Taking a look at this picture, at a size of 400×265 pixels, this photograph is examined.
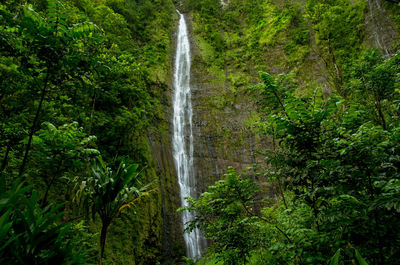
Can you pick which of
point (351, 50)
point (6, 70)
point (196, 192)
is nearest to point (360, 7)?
point (351, 50)

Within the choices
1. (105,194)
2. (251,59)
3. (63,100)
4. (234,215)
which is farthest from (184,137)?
(234,215)

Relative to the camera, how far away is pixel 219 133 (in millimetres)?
16828

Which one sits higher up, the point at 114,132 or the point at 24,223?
the point at 114,132

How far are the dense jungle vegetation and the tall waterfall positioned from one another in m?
1.08

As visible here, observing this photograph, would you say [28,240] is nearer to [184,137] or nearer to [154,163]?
[154,163]

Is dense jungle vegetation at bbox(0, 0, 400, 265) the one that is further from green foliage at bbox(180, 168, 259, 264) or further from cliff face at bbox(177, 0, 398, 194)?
cliff face at bbox(177, 0, 398, 194)

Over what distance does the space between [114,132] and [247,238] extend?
7328 mm

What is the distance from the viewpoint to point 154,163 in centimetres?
1245

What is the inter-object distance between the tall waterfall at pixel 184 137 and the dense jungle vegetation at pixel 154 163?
108 centimetres

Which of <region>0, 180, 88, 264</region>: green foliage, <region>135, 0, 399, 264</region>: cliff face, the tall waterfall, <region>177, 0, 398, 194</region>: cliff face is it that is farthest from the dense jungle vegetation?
the tall waterfall

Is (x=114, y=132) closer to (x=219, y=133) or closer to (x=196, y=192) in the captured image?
(x=196, y=192)

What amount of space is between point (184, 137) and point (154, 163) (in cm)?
418

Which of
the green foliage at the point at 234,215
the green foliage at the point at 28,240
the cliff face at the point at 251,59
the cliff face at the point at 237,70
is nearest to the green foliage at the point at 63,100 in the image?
the green foliage at the point at 28,240

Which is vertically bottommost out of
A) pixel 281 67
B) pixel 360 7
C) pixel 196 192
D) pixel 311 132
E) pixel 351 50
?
pixel 311 132
